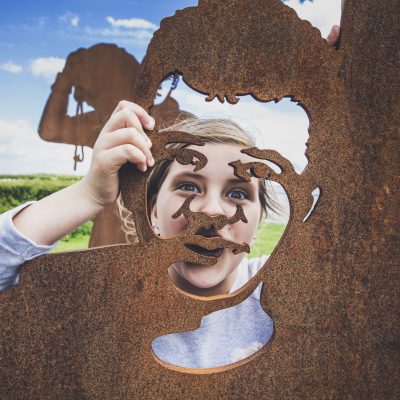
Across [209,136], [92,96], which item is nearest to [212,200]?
[209,136]

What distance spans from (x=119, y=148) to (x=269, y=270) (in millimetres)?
409

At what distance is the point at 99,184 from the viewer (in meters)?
0.92

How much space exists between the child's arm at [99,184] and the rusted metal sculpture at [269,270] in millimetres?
34

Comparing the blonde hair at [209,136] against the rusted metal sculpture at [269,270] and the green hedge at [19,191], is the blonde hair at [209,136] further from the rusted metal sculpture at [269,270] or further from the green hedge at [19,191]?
the green hedge at [19,191]

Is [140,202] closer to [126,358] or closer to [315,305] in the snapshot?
[126,358]

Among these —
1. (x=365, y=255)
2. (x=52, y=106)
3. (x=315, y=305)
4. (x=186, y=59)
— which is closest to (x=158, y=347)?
(x=315, y=305)

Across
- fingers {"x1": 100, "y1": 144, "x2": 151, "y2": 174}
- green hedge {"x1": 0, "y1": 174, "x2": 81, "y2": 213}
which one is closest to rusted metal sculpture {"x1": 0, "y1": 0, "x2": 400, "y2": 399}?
fingers {"x1": 100, "y1": 144, "x2": 151, "y2": 174}

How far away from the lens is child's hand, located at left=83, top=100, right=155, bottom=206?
2.72ft

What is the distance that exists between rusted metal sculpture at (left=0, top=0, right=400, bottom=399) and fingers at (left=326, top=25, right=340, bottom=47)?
48 millimetres

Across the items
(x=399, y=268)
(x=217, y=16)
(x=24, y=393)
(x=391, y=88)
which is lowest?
(x=24, y=393)

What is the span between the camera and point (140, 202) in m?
0.83

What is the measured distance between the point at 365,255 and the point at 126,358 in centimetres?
55

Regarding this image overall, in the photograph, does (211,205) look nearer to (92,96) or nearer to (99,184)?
(99,184)

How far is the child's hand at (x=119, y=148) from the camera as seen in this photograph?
83 cm
